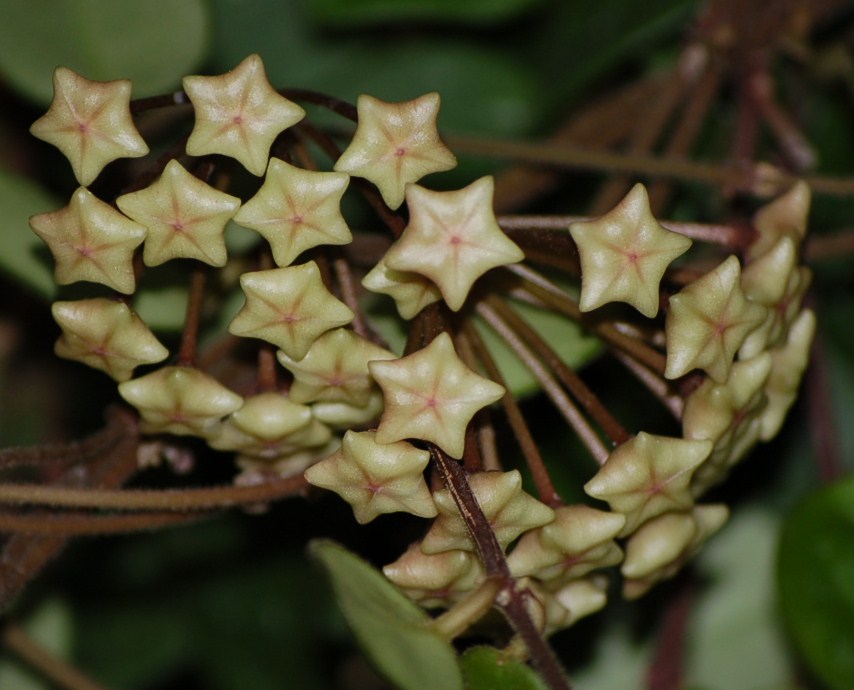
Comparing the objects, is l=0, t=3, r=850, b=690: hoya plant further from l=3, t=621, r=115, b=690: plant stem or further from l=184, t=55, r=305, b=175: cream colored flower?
l=3, t=621, r=115, b=690: plant stem

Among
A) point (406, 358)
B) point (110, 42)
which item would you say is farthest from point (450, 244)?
point (110, 42)

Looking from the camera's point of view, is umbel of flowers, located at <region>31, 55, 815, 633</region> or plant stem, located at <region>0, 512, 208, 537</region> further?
plant stem, located at <region>0, 512, 208, 537</region>

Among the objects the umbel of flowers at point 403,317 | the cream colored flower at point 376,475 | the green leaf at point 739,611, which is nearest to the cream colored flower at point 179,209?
the umbel of flowers at point 403,317

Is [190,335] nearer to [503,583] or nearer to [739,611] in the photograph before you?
[503,583]

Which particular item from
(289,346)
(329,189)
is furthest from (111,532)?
(329,189)

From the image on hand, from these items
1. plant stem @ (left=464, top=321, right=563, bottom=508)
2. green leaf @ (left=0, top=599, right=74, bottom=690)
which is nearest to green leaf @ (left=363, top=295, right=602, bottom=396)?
plant stem @ (left=464, top=321, right=563, bottom=508)

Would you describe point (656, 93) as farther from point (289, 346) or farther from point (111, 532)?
point (111, 532)
